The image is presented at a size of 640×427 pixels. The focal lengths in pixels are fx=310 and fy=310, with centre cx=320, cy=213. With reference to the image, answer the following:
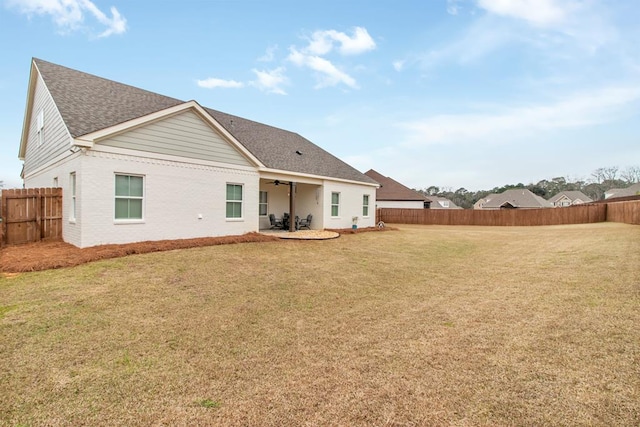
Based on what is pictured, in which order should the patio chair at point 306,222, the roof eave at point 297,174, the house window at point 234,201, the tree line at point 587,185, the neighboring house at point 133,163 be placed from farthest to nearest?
the tree line at point 587,185 → the patio chair at point 306,222 → the roof eave at point 297,174 → the house window at point 234,201 → the neighboring house at point 133,163

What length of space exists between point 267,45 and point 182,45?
3993 millimetres

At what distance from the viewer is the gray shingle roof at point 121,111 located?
32.1 ft

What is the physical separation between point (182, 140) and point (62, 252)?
5.11m

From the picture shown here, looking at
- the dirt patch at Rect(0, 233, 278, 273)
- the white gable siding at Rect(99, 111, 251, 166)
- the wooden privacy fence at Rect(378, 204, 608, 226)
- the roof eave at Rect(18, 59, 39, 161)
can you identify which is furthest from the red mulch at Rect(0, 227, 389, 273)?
the wooden privacy fence at Rect(378, 204, 608, 226)

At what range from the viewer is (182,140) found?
11.3 metres

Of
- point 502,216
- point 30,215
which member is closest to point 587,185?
point 502,216

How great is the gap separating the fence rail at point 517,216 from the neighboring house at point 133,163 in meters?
19.5

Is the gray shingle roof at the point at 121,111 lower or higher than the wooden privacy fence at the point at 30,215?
higher

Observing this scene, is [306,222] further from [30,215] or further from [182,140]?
[30,215]

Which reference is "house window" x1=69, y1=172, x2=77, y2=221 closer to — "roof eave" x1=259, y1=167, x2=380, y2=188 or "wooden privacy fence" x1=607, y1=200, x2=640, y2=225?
"roof eave" x1=259, y1=167, x2=380, y2=188

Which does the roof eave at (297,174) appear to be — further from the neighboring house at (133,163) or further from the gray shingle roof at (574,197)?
the gray shingle roof at (574,197)

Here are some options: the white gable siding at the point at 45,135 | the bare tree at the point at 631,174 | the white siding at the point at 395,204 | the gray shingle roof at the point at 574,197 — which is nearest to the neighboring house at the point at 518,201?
the gray shingle roof at the point at 574,197

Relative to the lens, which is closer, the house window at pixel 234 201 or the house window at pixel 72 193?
the house window at pixel 72 193

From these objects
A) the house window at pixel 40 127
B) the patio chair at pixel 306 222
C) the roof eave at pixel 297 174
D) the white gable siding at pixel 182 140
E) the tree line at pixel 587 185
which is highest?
the tree line at pixel 587 185
